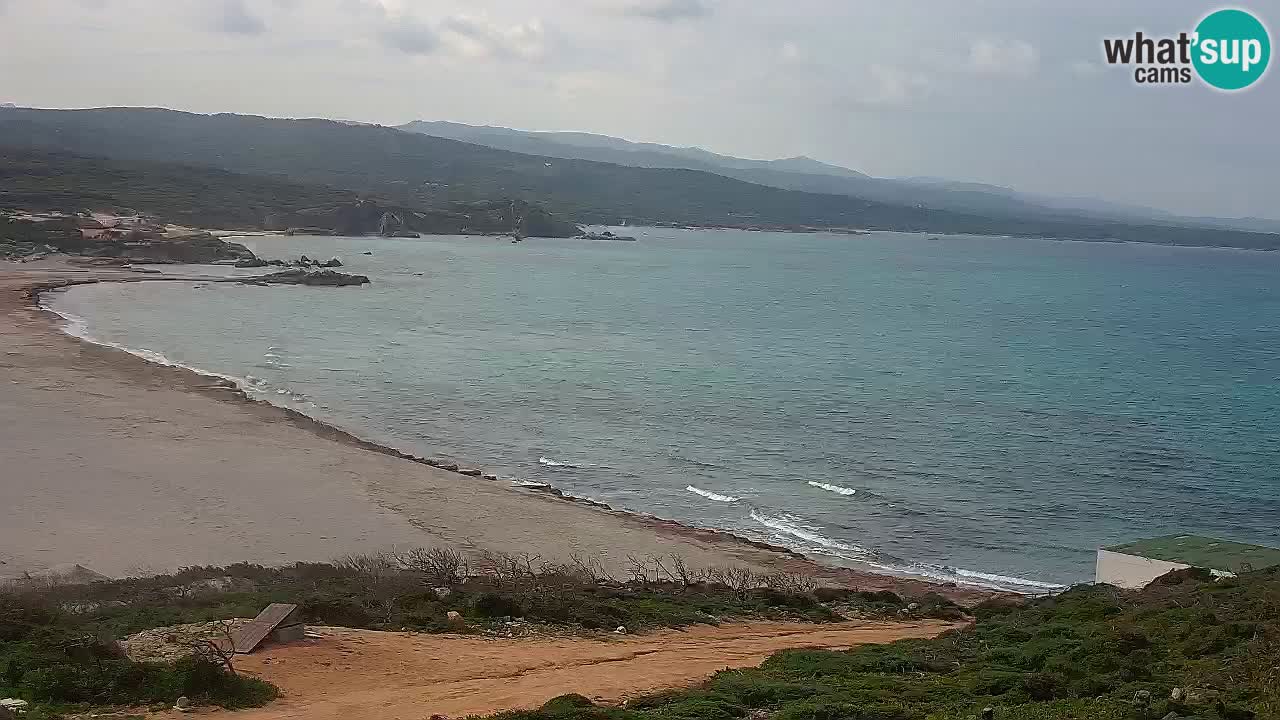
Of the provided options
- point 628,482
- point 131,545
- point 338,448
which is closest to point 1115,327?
point 628,482

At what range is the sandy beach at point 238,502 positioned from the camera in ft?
74.7

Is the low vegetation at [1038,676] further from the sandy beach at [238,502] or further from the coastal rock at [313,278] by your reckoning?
the coastal rock at [313,278]

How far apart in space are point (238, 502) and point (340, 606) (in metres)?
12.6

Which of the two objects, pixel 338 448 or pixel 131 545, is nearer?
pixel 131 545

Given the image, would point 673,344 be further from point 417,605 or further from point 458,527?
point 417,605

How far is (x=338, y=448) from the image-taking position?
33031 mm

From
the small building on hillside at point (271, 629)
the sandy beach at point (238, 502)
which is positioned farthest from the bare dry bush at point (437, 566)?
the small building on hillside at point (271, 629)

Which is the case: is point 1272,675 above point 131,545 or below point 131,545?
above

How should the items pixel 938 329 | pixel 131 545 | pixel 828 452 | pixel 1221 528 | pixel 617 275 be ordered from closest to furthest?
pixel 131 545 < pixel 1221 528 < pixel 828 452 < pixel 938 329 < pixel 617 275

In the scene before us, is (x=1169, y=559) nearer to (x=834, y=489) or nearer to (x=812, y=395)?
(x=834, y=489)

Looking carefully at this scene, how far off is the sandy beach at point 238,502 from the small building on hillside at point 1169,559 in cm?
393

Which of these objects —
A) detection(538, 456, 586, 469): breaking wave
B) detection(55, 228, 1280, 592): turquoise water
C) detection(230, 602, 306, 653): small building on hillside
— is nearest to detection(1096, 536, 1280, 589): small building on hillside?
detection(55, 228, 1280, 592): turquoise water

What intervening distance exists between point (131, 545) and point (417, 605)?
31.9 feet

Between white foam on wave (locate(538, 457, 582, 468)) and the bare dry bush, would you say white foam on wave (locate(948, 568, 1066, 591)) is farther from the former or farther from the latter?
white foam on wave (locate(538, 457, 582, 468))
